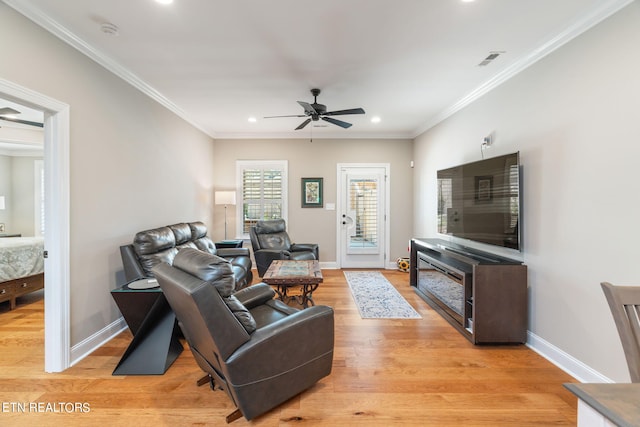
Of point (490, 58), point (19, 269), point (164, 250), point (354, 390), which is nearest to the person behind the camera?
point (354, 390)

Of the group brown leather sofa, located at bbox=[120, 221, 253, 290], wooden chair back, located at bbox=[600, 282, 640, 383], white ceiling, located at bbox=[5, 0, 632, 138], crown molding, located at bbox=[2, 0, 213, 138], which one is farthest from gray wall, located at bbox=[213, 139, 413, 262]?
wooden chair back, located at bbox=[600, 282, 640, 383]

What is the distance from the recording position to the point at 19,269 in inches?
135

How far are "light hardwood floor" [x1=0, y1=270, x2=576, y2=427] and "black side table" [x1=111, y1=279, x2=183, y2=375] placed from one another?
83mm

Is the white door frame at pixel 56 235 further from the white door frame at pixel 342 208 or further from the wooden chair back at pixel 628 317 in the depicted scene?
the white door frame at pixel 342 208

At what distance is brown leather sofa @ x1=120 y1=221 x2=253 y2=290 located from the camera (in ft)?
8.96

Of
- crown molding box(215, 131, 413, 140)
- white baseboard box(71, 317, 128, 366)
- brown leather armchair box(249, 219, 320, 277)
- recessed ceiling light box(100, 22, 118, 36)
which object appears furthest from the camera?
crown molding box(215, 131, 413, 140)

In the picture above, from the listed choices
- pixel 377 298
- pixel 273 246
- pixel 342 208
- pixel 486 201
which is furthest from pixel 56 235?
pixel 342 208

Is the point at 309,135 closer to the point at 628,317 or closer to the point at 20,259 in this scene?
the point at 20,259

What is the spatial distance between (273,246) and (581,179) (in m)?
4.18

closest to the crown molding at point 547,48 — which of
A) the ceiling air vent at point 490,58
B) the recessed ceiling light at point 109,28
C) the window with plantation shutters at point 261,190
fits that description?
the ceiling air vent at point 490,58

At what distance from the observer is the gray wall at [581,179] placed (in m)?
1.84

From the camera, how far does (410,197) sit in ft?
18.6

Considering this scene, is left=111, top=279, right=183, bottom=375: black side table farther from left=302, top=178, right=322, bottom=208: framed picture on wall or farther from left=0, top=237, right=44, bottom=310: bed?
left=302, top=178, right=322, bottom=208: framed picture on wall

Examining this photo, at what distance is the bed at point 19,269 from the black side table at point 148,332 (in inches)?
90.8
